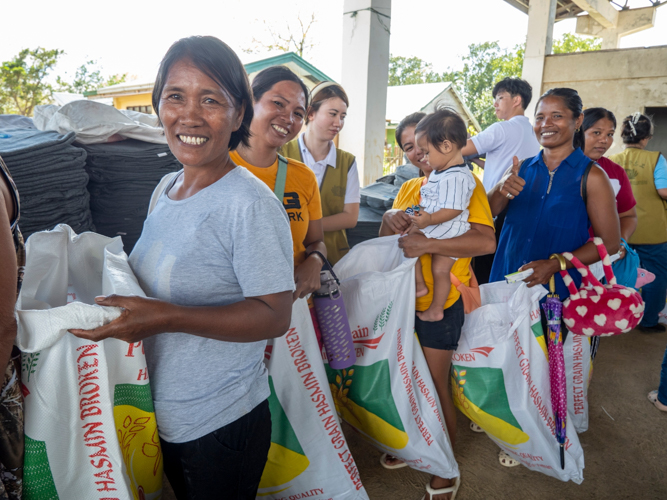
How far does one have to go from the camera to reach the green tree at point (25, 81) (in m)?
15.5

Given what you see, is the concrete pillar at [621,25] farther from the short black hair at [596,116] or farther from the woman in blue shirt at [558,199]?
the woman in blue shirt at [558,199]

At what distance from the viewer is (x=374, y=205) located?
3.28m

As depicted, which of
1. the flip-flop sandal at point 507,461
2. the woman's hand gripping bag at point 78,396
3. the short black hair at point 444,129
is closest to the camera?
the woman's hand gripping bag at point 78,396

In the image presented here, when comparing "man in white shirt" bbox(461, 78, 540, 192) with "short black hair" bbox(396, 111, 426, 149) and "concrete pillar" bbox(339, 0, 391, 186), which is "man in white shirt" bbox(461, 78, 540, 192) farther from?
"concrete pillar" bbox(339, 0, 391, 186)

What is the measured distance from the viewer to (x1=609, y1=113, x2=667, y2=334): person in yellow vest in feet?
12.0

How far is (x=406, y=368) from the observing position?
5.82 ft

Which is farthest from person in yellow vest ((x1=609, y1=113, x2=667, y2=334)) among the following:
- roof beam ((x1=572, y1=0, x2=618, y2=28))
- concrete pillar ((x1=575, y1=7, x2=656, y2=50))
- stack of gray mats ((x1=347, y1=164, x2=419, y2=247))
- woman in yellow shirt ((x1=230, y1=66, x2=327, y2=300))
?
concrete pillar ((x1=575, y1=7, x2=656, y2=50))

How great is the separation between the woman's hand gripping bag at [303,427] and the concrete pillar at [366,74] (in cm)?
406

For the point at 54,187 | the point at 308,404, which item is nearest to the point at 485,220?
the point at 308,404

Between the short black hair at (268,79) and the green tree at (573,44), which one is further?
the green tree at (573,44)

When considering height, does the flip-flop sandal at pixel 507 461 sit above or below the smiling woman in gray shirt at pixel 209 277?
below

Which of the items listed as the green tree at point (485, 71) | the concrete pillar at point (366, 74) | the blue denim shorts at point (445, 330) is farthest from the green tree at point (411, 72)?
the blue denim shorts at point (445, 330)

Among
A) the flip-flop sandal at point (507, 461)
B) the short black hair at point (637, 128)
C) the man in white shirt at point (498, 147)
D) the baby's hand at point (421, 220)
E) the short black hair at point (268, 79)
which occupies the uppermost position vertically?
the short black hair at point (637, 128)

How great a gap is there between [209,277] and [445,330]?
1.19 m
